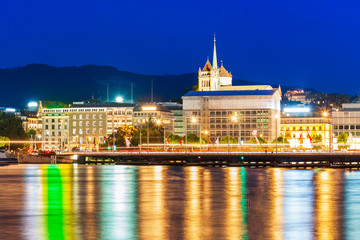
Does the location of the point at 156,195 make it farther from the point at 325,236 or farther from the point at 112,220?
the point at 325,236

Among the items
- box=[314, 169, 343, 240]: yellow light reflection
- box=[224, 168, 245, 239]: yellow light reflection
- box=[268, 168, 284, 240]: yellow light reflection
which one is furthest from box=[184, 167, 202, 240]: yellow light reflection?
box=[314, 169, 343, 240]: yellow light reflection

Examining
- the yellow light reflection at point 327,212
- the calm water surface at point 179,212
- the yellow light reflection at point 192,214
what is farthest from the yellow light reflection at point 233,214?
the yellow light reflection at point 327,212

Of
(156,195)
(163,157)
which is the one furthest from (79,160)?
(156,195)

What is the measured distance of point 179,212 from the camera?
40.3 meters

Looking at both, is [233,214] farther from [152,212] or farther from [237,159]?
[237,159]

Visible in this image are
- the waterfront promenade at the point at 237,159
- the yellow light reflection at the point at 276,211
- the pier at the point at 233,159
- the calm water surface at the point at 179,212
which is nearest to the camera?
the yellow light reflection at the point at 276,211

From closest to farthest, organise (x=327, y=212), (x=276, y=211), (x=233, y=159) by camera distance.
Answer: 1. (x=327, y=212)
2. (x=276, y=211)
3. (x=233, y=159)

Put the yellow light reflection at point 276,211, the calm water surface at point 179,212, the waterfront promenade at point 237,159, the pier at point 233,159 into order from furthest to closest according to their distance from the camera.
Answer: the pier at point 233,159 < the waterfront promenade at point 237,159 < the calm water surface at point 179,212 < the yellow light reflection at point 276,211

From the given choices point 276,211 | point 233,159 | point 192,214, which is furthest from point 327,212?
point 233,159

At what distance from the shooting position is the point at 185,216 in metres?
38.3

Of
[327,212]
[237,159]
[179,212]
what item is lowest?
[327,212]

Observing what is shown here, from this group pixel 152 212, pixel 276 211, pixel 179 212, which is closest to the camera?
pixel 179 212

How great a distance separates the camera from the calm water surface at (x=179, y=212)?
32188 millimetres

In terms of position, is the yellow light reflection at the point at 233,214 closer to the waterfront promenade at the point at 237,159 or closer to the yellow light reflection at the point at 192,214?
the yellow light reflection at the point at 192,214
